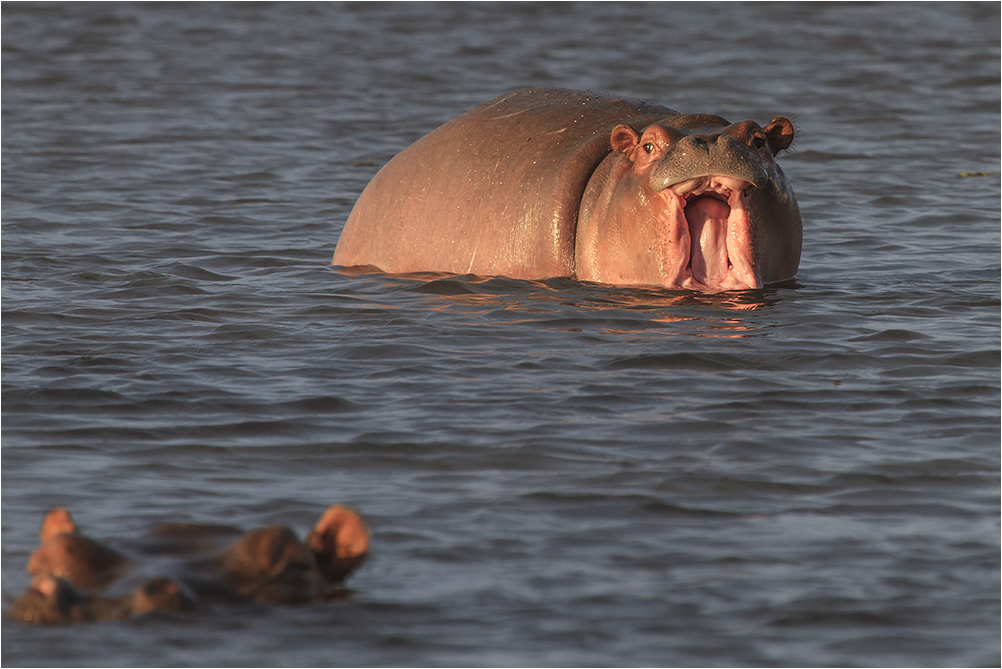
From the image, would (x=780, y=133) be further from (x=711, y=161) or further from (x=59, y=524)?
(x=59, y=524)

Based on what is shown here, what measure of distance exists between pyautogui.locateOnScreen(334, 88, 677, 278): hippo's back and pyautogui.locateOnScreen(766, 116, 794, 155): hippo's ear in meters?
0.73

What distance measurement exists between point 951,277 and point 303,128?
827 centimetres

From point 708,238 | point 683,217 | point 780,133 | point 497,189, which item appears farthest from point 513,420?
point 780,133

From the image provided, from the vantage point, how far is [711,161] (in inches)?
320

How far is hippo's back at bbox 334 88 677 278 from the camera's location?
9102 millimetres

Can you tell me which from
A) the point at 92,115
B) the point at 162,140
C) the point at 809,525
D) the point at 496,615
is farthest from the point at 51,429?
the point at 92,115

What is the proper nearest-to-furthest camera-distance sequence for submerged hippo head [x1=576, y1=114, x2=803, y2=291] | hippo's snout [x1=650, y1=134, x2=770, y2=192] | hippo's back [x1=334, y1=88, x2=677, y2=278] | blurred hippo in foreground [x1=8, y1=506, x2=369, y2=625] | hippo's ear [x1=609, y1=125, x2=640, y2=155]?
blurred hippo in foreground [x1=8, y1=506, x2=369, y2=625]
hippo's snout [x1=650, y1=134, x2=770, y2=192]
submerged hippo head [x1=576, y1=114, x2=803, y2=291]
hippo's ear [x1=609, y1=125, x2=640, y2=155]
hippo's back [x1=334, y1=88, x2=677, y2=278]

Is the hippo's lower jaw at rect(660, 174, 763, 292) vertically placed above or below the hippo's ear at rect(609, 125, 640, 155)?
below

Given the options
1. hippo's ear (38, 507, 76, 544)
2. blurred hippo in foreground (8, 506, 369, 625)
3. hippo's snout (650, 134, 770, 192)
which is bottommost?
blurred hippo in foreground (8, 506, 369, 625)

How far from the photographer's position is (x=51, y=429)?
6.35 m

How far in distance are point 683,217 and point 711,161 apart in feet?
1.77

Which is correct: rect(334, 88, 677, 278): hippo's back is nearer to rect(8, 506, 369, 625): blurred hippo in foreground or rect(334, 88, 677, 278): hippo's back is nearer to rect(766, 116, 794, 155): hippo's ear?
rect(766, 116, 794, 155): hippo's ear

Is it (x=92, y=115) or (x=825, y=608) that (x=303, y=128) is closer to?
(x=92, y=115)

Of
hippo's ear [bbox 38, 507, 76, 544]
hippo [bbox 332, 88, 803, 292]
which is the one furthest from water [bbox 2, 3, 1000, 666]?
hippo's ear [bbox 38, 507, 76, 544]
